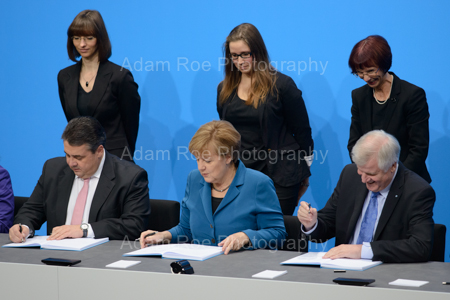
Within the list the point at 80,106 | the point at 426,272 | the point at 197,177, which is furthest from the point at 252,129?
the point at 426,272

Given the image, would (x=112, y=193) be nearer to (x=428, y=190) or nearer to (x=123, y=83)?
(x=123, y=83)

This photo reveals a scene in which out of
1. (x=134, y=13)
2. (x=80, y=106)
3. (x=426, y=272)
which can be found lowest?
(x=426, y=272)

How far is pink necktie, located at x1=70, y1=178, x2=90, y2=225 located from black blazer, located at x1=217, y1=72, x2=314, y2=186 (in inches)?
35.2

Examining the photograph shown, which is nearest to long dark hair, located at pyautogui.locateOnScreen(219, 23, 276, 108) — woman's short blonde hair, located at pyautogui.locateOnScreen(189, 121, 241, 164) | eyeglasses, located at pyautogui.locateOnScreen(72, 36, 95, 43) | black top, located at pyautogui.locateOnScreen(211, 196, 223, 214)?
woman's short blonde hair, located at pyautogui.locateOnScreen(189, 121, 241, 164)

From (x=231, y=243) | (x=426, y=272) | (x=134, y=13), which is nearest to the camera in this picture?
(x=426, y=272)

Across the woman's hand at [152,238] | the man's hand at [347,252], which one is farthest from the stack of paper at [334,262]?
the woman's hand at [152,238]

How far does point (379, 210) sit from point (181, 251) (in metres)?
0.91

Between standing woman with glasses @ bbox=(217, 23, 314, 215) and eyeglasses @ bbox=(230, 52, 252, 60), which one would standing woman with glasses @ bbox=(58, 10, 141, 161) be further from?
eyeglasses @ bbox=(230, 52, 252, 60)

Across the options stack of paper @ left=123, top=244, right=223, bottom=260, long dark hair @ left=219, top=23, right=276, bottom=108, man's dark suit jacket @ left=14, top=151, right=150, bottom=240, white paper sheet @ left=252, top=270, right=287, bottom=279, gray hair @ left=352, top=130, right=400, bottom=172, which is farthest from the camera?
long dark hair @ left=219, top=23, right=276, bottom=108

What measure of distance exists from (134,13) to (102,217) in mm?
2152

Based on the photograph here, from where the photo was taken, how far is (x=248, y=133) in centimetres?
344

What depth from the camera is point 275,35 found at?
4.27 metres

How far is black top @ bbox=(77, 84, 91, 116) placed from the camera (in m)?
3.71

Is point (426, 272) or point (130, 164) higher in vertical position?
point (130, 164)
